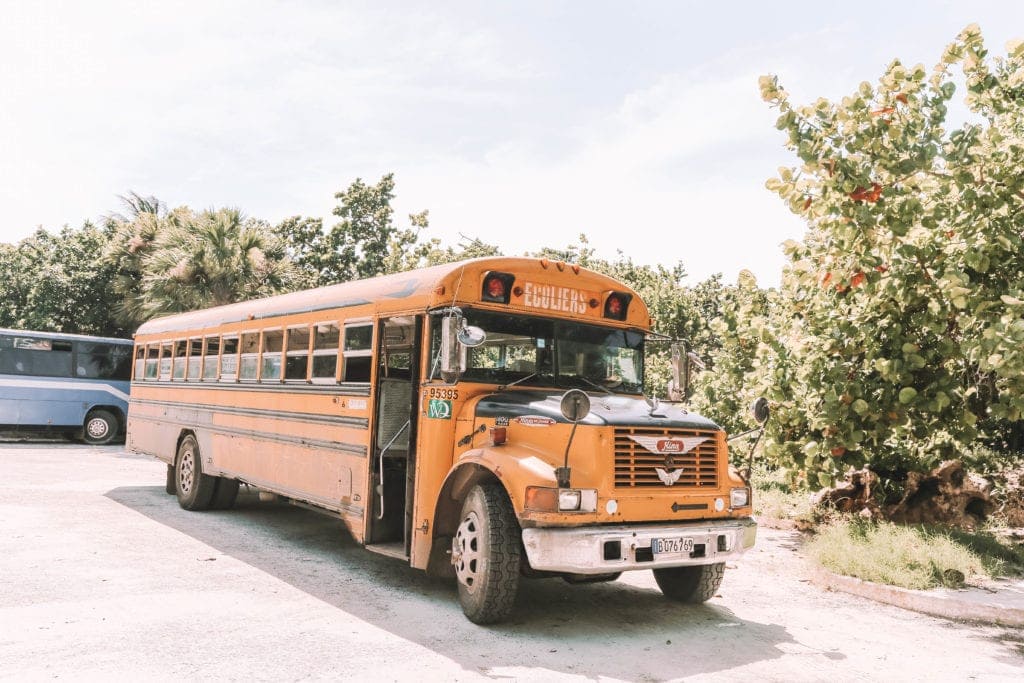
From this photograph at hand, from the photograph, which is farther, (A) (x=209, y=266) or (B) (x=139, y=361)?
(A) (x=209, y=266)

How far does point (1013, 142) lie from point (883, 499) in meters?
4.87

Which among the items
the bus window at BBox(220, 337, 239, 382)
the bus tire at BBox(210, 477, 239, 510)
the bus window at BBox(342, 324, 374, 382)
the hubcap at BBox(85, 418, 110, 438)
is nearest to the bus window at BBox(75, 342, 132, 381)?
the hubcap at BBox(85, 418, 110, 438)

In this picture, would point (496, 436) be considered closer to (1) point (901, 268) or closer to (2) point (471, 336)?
(2) point (471, 336)

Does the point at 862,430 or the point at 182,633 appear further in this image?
the point at 862,430

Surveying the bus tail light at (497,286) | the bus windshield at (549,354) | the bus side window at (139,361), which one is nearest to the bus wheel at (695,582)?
the bus windshield at (549,354)

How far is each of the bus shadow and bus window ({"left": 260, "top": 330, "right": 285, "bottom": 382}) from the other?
174 centimetres

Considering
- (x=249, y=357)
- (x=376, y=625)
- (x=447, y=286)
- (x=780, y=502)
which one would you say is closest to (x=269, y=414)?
(x=249, y=357)

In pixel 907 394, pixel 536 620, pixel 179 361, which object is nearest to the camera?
pixel 536 620

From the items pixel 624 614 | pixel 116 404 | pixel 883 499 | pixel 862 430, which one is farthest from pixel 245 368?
pixel 116 404

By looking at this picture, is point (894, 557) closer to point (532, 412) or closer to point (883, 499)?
point (883, 499)

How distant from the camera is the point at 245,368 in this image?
384 inches

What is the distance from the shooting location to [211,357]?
35.0ft

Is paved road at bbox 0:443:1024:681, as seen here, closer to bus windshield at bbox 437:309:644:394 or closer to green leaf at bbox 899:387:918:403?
bus windshield at bbox 437:309:644:394

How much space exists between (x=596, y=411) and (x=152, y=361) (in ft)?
30.5
